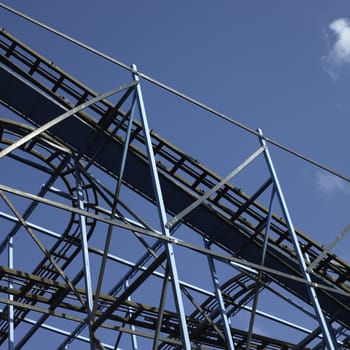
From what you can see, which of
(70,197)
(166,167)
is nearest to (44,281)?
(70,197)

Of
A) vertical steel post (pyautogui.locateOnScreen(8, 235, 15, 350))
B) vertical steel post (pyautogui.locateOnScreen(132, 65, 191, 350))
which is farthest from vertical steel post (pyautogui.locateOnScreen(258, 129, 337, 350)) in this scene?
vertical steel post (pyautogui.locateOnScreen(8, 235, 15, 350))

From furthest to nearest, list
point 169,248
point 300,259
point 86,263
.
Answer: point 300,259
point 86,263
point 169,248

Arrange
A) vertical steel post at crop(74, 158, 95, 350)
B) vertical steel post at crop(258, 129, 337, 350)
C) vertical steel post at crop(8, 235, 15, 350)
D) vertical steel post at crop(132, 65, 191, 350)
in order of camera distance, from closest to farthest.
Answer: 1. vertical steel post at crop(132, 65, 191, 350)
2. vertical steel post at crop(74, 158, 95, 350)
3. vertical steel post at crop(258, 129, 337, 350)
4. vertical steel post at crop(8, 235, 15, 350)

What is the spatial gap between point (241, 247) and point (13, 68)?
213 inches

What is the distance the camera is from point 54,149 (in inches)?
542

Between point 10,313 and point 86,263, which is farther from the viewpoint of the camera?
point 10,313

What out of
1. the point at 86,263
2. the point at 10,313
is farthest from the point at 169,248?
the point at 10,313

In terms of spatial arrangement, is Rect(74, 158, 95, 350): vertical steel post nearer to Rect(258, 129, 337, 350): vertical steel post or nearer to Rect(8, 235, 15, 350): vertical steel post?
Rect(8, 235, 15, 350): vertical steel post

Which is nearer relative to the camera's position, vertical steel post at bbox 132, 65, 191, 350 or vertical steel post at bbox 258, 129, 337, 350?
vertical steel post at bbox 132, 65, 191, 350

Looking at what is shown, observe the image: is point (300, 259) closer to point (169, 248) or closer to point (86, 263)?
point (169, 248)

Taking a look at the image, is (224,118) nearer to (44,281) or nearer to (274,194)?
(274,194)

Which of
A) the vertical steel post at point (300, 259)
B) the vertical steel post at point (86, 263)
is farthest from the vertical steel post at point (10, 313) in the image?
the vertical steel post at point (300, 259)

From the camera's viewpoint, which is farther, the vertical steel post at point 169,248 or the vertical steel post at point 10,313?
the vertical steel post at point 10,313

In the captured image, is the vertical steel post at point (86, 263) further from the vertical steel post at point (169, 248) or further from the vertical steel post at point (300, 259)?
the vertical steel post at point (300, 259)
